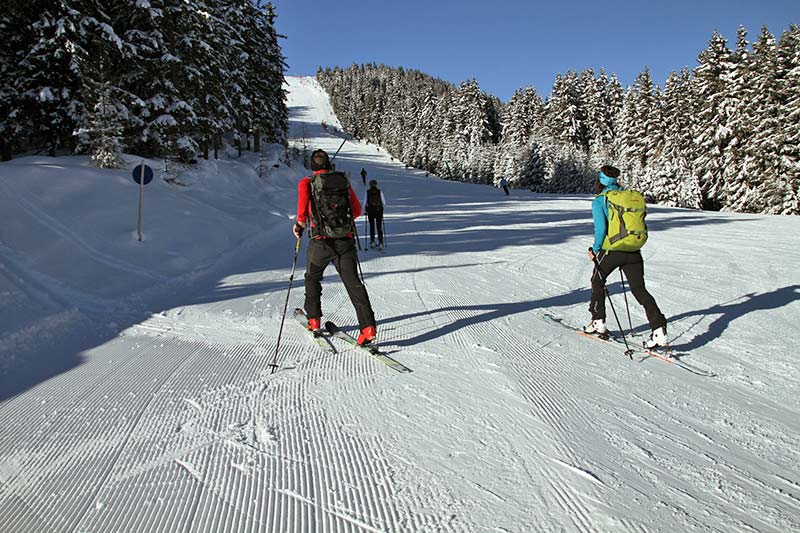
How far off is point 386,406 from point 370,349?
1.16 m

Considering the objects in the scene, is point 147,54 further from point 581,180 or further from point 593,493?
point 581,180

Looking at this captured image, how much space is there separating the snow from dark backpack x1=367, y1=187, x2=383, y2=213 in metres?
4.02

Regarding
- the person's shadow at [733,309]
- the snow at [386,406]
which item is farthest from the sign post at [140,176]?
the person's shadow at [733,309]

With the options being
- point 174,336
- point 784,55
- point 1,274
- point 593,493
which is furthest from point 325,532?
point 784,55

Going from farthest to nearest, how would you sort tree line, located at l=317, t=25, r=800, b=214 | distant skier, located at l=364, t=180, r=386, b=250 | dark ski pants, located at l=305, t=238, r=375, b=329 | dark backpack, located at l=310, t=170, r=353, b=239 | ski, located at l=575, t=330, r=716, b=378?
tree line, located at l=317, t=25, r=800, b=214 < distant skier, located at l=364, t=180, r=386, b=250 < dark ski pants, located at l=305, t=238, r=375, b=329 < dark backpack, located at l=310, t=170, r=353, b=239 < ski, located at l=575, t=330, r=716, b=378

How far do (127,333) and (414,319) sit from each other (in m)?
3.54

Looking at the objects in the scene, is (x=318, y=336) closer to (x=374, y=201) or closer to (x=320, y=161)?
(x=320, y=161)

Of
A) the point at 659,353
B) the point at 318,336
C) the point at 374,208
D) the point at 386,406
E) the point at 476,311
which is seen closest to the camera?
the point at 386,406

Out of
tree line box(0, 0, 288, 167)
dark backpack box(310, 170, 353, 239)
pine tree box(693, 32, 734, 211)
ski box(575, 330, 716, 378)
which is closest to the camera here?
ski box(575, 330, 716, 378)

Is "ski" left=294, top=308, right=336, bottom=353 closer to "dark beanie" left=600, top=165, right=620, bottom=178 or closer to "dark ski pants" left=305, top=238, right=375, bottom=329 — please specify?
"dark ski pants" left=305, top=238, right=375, bottom=329

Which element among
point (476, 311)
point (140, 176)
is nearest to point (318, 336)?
point (476, 311)

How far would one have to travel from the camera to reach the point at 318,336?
Answer: 202 inches

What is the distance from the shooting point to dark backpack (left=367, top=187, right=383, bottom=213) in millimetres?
12180

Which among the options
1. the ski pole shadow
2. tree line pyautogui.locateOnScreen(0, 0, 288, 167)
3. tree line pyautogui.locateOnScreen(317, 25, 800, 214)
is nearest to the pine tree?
tree line pyautogui.locateOnScreen(317, 25, 800, 214)
